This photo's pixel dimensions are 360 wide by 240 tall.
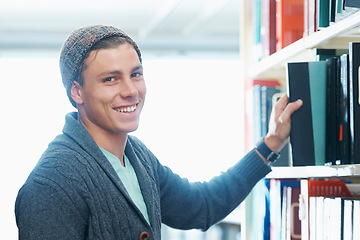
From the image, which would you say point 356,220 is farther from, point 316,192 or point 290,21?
point 290,21

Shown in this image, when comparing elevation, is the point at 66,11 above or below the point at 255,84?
above

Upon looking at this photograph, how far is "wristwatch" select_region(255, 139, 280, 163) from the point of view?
1.64 metres

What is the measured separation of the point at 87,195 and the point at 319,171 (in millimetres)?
596

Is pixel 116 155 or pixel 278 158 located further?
pixel 278 158

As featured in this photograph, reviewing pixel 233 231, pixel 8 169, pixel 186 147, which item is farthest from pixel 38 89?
pixel 233 231

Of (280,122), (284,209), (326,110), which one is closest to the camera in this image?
(326,110)

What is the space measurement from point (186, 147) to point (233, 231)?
0.99 m

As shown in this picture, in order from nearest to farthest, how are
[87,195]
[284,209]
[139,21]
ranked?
[87,195], [284,209], [139,21]

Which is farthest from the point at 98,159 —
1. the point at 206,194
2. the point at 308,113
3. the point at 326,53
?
the point at 326,53

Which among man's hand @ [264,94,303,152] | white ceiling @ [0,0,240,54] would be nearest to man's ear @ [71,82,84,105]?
man's hand @ [264,94,303,152]

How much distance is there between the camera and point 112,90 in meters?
1.35

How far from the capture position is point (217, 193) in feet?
5.57

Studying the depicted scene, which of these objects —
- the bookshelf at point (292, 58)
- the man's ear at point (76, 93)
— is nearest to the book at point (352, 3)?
the bookshelf at point (292, 58)

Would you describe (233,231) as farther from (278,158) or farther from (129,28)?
(278,158)
